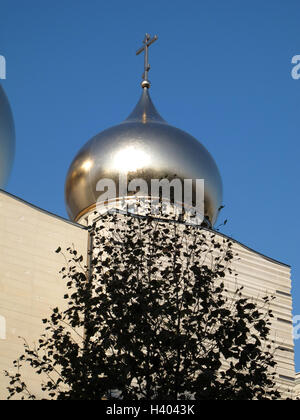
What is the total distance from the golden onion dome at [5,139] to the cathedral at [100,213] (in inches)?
0.7

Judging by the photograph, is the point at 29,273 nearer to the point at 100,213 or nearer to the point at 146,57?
the point at 100,213

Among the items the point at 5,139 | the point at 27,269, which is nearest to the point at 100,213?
the point at 5,139

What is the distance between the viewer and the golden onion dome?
1459cm

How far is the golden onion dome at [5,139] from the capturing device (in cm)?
1459

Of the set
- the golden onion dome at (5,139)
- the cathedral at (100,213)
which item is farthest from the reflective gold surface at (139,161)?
the golden onion dome at (5,139)

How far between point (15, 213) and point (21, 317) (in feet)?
5.66

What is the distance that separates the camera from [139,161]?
15516mm

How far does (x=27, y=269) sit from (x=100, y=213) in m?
2.86

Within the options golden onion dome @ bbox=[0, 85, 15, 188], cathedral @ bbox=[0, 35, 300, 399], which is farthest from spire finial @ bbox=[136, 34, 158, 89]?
golden onion dome @ bbox=[0, 85, 15, 188]

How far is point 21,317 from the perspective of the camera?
40.4 feet

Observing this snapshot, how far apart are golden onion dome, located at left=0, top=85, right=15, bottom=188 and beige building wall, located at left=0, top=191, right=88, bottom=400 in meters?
1.75

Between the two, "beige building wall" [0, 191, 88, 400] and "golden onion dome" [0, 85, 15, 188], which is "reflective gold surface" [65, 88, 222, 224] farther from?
"beige building wall" [0, 191, 88, 400]
